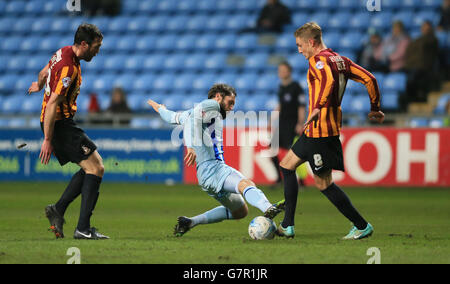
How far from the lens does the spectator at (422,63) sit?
1492cm

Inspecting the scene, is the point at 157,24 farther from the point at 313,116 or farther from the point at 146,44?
the point at 313,116

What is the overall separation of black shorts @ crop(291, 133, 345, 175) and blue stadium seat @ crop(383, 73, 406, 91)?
31.6 ft

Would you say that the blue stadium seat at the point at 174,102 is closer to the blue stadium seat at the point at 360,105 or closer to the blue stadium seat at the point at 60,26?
the blue stadium seat at the point at 360,105

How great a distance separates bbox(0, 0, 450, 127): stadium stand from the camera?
17.1m

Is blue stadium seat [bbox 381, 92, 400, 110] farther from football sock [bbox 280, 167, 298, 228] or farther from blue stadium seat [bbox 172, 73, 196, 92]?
football sock [bbox 280, 167, 298, 228]

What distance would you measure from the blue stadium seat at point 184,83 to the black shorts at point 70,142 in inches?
440

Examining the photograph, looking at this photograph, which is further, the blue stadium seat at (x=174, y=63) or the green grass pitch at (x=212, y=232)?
the blue stadium seat at (x=174, y=63)

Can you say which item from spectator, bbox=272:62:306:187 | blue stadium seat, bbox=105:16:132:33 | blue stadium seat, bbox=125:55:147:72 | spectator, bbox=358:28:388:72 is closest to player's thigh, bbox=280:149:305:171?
spectator, bbox=272:62:306:187

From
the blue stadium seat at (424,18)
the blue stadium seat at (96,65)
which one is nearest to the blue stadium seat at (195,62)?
the blue stadium seat at (96,65)

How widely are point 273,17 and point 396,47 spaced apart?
3.29 m

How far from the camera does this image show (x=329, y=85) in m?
6.30

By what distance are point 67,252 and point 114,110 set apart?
10.1 metres

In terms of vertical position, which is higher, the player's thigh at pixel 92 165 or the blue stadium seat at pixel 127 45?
the blue stadium seat at pixel 127 45
